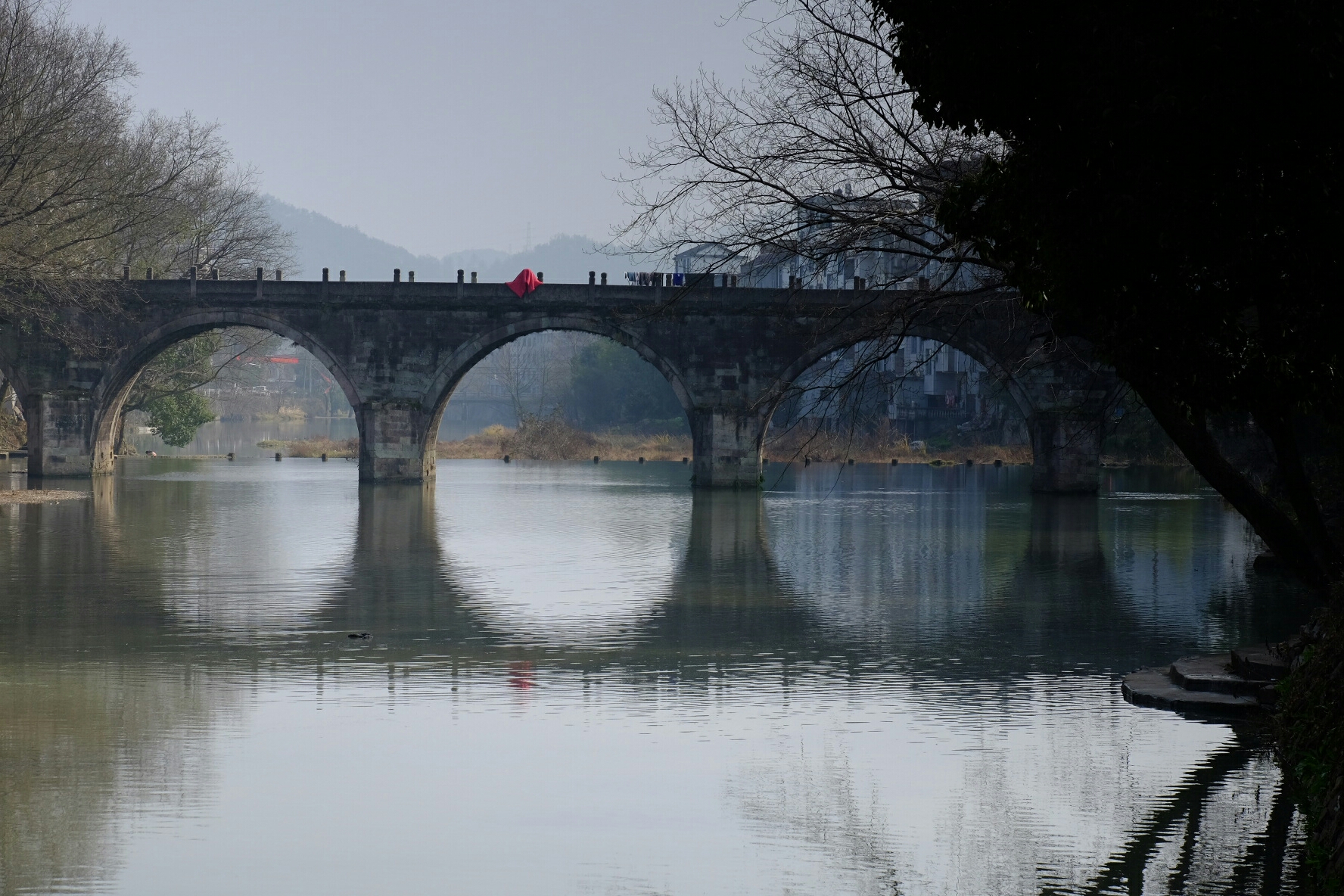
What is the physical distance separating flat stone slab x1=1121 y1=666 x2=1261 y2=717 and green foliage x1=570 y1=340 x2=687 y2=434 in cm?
7013

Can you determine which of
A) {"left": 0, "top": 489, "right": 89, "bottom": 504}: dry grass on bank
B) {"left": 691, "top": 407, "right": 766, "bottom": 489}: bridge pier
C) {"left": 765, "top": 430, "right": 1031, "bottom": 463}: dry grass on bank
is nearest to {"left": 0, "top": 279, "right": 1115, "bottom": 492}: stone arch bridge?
{"left": 691, "top": 407, "right": 766, "bottom": 489}: bridge pier

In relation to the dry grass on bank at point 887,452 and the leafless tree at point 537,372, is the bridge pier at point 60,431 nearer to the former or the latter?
the dry grass on bank at point 887,452

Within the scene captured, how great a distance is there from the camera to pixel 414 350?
46.4 metres

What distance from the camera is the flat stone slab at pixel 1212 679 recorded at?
12398mm

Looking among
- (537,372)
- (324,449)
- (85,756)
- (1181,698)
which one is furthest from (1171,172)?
(537,372)

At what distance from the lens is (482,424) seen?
156 meters

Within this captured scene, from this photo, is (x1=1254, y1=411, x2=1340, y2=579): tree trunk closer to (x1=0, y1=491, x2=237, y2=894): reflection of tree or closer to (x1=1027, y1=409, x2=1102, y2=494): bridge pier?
(x1=0, y1=491, x2=237, y2=894): reflection of tree

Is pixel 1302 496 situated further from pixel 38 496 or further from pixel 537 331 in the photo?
pixel 537 331

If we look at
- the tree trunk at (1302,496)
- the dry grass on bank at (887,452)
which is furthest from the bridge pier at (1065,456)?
the tree trunk at (1302,496)

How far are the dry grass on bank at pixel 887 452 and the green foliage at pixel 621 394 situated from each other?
14.6m

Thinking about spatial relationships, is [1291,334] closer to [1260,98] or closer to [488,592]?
[1260,98]

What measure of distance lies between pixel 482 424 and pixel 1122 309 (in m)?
147

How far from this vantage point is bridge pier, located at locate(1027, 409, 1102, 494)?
44250 mm

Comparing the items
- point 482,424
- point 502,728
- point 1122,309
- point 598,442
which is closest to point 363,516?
point 502,728
